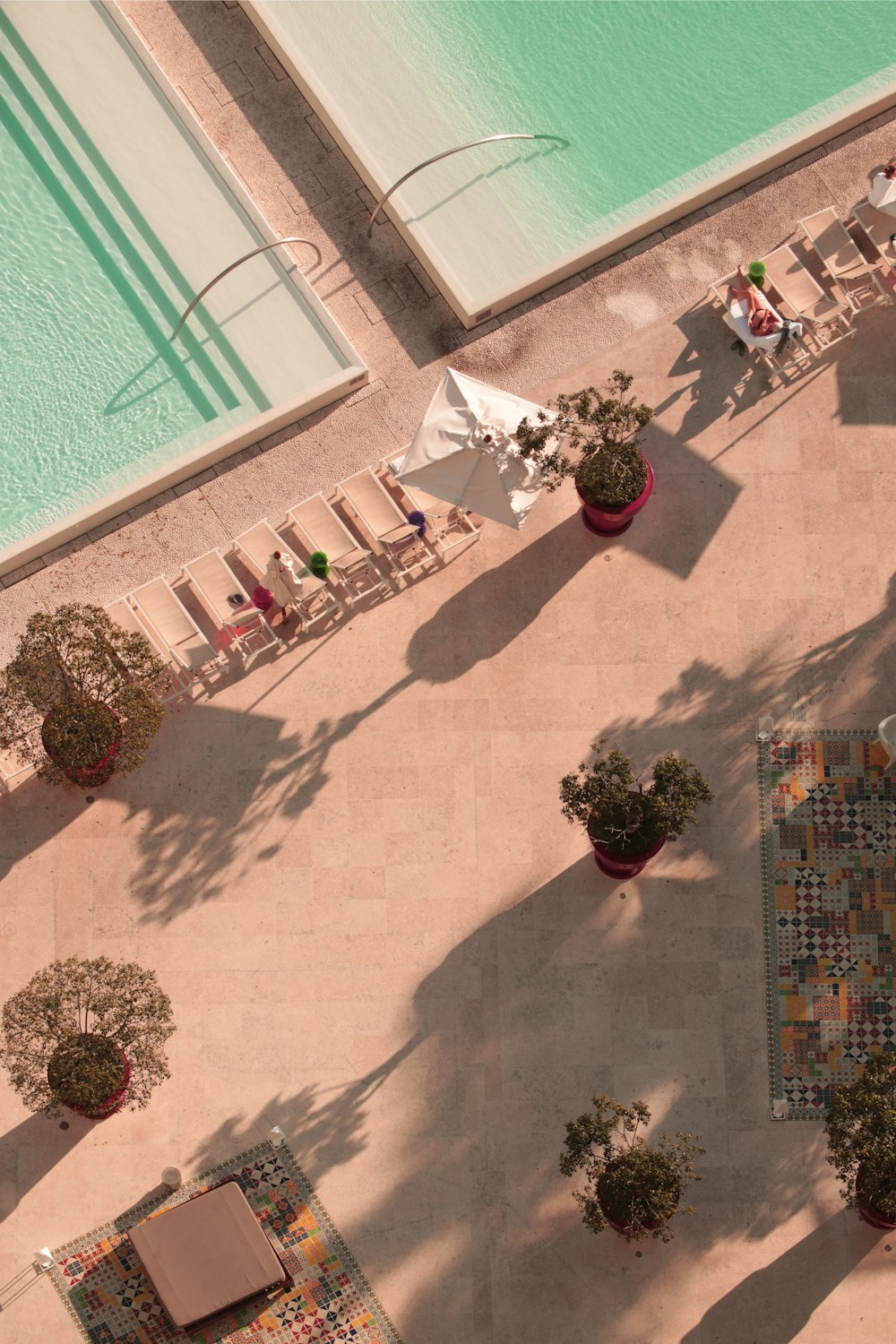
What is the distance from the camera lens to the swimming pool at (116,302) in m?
17.0

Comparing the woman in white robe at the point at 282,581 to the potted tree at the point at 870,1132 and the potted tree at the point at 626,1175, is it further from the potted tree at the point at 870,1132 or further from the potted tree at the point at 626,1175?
the potted tree at the point at 870,1132

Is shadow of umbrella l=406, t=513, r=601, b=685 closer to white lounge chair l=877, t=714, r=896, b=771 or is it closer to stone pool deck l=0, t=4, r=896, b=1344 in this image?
stone pool deck l=0, t=4, r=896, b=1344

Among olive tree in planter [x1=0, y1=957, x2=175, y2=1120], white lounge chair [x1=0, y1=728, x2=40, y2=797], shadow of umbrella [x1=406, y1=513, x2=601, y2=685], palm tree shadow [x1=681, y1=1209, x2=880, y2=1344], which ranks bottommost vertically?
palm tree shadow [x1=681, y1=1209, x2=880, y2=1344]

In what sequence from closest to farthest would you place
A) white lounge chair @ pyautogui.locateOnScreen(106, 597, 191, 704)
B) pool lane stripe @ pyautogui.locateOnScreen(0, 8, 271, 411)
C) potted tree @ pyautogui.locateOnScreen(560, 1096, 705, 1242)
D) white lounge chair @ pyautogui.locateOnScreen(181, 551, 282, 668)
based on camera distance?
potted tree @ pyautogui.locateOnScreen(560, 1096, 705, 1242) < white lounge chair @ pyautogui.locateOnScreen(106, 597, 191, 704) < white lounge chair @ pyautogui.locateOnScreen(181, 551, 282, 668) < pool lane stripe @ pyautogui.locateOnScreen(0, 8, 271, 411)

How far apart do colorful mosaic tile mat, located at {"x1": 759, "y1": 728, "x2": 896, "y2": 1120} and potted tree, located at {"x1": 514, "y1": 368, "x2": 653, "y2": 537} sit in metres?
3.17

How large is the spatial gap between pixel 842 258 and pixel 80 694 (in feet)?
33.2

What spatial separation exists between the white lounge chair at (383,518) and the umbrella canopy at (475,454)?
100 centimetres

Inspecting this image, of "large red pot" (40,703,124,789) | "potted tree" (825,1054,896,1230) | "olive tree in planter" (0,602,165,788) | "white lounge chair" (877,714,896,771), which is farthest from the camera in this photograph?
"white lounge chair" (877,714,896,771)

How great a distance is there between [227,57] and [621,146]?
16.7 ft

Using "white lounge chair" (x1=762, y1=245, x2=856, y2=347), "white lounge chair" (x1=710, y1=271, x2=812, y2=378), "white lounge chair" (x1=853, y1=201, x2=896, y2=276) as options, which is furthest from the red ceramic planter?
"white lounge chair" (x1=853, y1=201, x2=896, y2=276)

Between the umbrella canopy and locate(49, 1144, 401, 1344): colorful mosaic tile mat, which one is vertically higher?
the umbrella canopy

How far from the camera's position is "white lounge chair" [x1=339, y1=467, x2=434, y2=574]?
16.3 metres

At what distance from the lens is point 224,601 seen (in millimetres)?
16281

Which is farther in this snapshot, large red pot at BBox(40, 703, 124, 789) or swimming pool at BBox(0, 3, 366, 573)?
swimming pool at BBox(0, 3, 366, 573)
